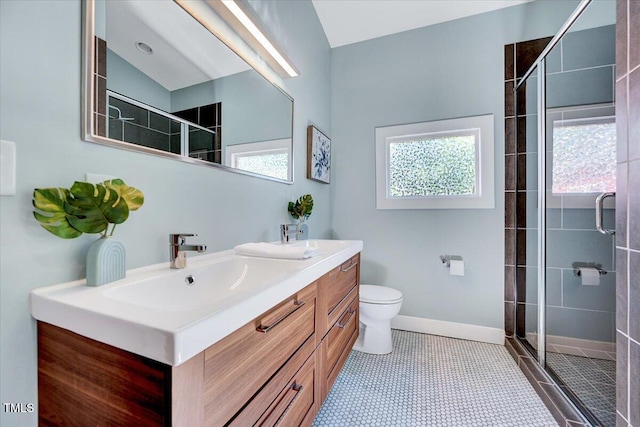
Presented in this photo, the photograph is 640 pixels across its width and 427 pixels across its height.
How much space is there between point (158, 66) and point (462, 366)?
2.40 metres

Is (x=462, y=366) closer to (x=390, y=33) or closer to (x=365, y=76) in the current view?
(x=365, y=76)

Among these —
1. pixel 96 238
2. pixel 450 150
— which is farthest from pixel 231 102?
pixel 450 150

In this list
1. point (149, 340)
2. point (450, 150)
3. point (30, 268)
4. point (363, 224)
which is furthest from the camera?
point (363, 224)

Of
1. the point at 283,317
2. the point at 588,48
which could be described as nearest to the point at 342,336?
the point at 283,317

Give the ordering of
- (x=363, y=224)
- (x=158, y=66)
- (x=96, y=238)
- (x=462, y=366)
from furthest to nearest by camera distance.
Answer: (x=363, y=224), (x=462, y=366), (x=158, y=66), (x=96, y=238)

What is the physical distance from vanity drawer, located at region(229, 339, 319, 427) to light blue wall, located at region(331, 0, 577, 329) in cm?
154

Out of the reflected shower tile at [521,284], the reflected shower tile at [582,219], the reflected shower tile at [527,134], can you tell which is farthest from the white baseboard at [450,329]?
the reflected shower tile at [527,134]

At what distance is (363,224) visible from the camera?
249 cm

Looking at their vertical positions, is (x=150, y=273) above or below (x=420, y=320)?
above

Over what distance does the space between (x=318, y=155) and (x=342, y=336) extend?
1419 mm

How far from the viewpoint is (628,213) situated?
3.05 ft

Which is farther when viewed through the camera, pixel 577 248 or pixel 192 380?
pixel 577 248

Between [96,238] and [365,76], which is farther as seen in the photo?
[365,76]

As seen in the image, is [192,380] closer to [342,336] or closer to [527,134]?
[342,336]
